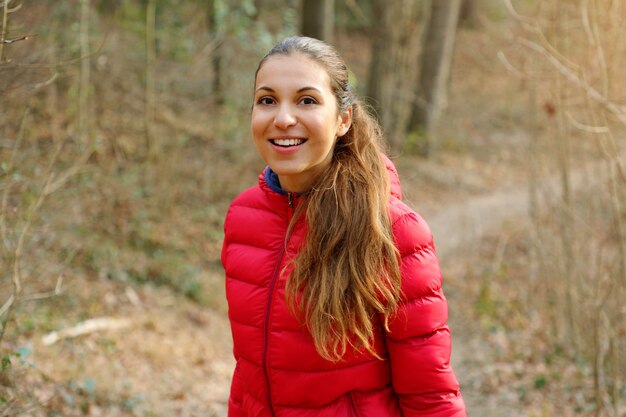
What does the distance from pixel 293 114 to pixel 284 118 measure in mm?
38

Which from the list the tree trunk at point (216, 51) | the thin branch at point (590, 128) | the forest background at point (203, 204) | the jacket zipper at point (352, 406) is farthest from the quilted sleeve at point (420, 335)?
the tree trunk at point (216, 51)

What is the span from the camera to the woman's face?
2047 millimetres

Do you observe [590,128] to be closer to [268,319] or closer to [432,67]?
[268,319]

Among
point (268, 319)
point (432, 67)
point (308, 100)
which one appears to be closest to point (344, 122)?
point (308, 100)

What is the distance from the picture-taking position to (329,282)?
6.66 ft

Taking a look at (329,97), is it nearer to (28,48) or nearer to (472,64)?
(28,48)

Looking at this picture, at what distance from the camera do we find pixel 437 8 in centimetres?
1434

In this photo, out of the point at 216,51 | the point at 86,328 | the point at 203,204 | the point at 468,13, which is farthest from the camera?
the point at 468,13

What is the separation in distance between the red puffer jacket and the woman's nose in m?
0.27

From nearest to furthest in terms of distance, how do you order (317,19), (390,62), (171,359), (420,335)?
1. (420,335)
2. (171,359)
3. (317,19)
4. (390,62)

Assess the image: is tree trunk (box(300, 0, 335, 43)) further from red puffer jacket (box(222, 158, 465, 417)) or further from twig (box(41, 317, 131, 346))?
red puffer jacket (box(222, 158, 465, 417))

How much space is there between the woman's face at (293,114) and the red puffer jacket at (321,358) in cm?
17

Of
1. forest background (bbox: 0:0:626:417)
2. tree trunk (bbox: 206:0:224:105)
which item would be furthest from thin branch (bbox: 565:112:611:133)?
tree trunk (bbox: 206:0:224:105)

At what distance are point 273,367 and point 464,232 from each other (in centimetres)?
865
